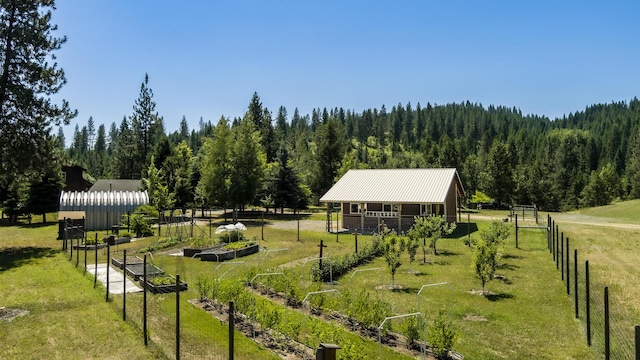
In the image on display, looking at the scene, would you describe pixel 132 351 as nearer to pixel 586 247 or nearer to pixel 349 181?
pixel 586 247

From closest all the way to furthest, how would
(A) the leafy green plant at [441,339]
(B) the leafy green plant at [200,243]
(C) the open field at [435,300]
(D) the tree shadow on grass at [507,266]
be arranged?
(A) the leafy green plant at [441,339] < (C) the open field at [435,300] < (D) the tree shadow on grass at [507,266] < (B) the leafy green plant at [200,243]

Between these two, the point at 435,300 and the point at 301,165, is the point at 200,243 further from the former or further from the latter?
the point at 301,165

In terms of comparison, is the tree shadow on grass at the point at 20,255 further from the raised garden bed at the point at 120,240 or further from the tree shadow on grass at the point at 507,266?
the tree shadow on grass at the point at 507,266

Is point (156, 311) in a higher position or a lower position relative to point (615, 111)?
lower

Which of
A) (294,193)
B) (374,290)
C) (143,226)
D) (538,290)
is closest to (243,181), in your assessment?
(294,193)

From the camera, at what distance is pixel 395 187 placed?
3788cm

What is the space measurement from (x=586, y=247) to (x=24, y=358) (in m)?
26.6

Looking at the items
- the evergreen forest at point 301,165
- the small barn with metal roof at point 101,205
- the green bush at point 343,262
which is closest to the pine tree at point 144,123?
the evergreen forest at point 301,165

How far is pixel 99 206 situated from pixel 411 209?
27.1m

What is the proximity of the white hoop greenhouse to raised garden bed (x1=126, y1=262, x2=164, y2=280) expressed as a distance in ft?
67.1

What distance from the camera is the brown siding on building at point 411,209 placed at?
3528cm

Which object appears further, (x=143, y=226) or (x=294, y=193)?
A: (x=294, y=193)

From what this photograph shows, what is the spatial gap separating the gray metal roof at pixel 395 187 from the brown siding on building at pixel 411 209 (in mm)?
718

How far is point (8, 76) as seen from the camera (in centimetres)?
2798
